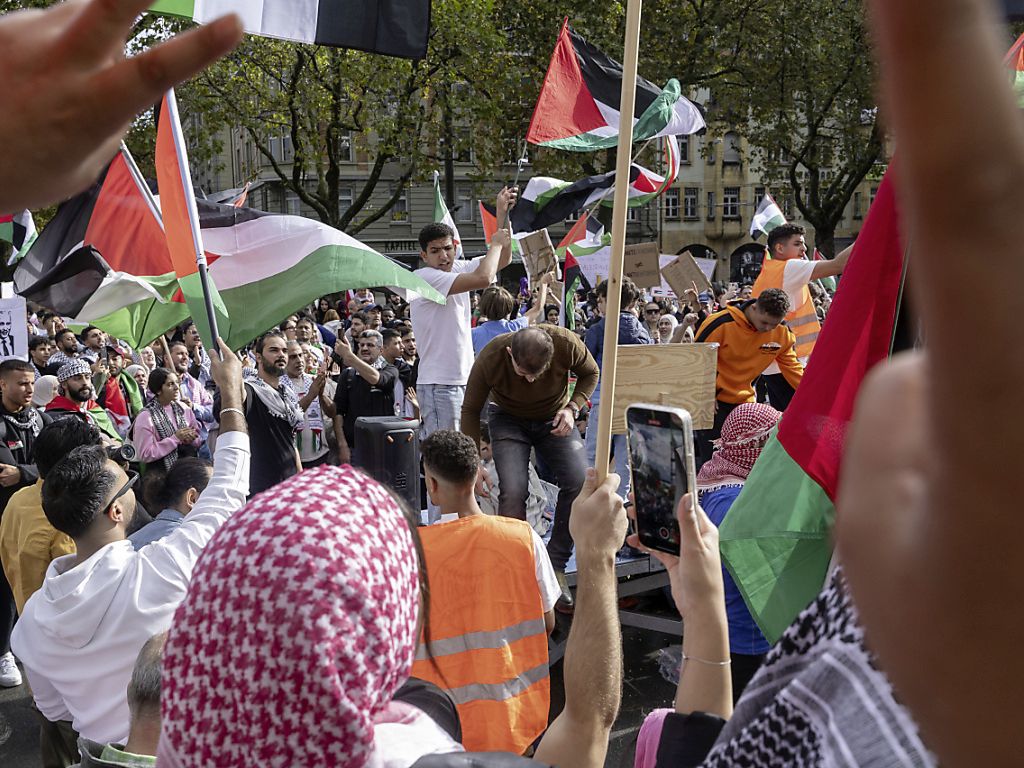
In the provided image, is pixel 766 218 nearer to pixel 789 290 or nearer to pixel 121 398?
pixel 789 290

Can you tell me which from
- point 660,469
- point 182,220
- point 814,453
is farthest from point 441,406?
point 660,469

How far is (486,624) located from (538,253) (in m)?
7.09

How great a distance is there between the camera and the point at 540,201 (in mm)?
10156

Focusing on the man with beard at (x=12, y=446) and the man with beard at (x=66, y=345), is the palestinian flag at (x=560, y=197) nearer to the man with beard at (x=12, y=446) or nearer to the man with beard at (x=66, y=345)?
the man with beard at (x=66, y=345)

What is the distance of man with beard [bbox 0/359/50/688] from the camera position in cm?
542

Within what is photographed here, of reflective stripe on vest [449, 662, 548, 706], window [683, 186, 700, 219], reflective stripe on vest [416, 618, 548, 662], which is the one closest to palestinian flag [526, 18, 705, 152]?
reflective stripe on vest [416, 618, 548, 662]

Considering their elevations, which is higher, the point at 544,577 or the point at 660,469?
the point at 660,469

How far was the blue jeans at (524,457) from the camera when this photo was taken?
6004mm

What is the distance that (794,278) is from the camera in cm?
734

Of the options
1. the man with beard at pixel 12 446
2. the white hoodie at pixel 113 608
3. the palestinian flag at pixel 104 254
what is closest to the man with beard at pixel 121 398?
the palestinian flag at pixel 104 254

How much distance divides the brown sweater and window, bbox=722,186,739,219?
168 ft

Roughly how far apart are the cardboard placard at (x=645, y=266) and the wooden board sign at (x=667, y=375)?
7491mm

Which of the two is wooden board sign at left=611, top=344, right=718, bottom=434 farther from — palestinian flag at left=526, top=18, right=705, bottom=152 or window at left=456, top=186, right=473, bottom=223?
window at left=456, top=186, right=473, bottom=223

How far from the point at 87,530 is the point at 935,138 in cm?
302
